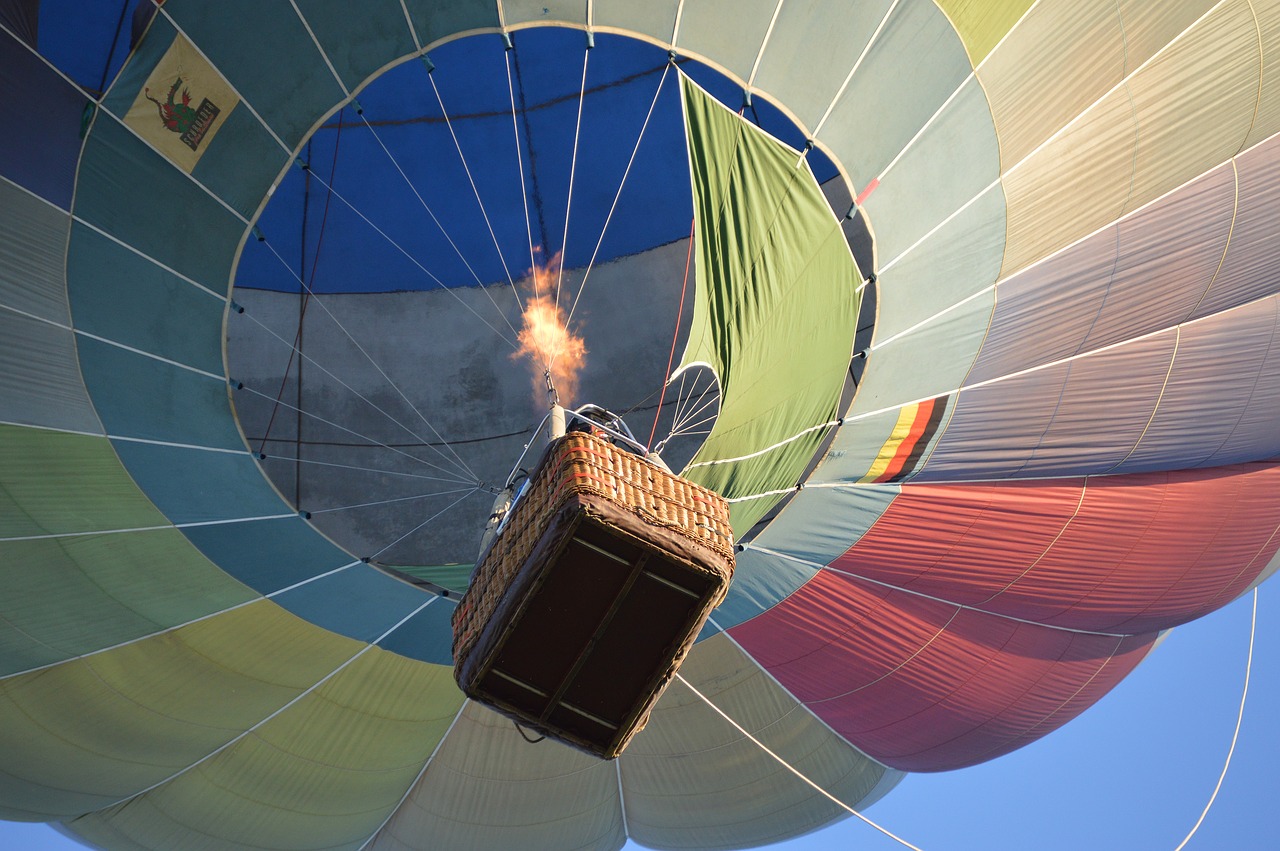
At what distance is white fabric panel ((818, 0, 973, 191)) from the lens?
457 centimetres

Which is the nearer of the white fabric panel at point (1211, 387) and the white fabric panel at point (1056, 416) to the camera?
the white fabric panel at point (1056, 416)

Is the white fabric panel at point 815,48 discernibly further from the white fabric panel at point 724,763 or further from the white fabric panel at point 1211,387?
the white fabric panel at point 724,763

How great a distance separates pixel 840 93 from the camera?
4.68 metres

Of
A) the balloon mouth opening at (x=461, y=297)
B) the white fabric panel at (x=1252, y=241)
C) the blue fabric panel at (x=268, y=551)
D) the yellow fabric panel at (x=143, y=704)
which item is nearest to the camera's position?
the white fabric panel at (x=1252, y=241)

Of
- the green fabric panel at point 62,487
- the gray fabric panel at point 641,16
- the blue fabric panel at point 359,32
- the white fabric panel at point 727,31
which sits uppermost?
the white fabric panel at point 727,31

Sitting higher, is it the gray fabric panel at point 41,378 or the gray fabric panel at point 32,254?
the gray fabric panel at point 32,254

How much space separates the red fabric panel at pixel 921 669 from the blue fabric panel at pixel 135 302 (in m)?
2.93

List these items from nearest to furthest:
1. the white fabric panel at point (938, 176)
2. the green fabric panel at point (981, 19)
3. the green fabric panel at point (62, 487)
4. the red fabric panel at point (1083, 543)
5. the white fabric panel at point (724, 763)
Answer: the green fabric panel at point (981, 19)
the white fabric panel at point (938, 176)
the green fabric panel at point (62, 487)
the red fabric panel at point (1083, 543)
the white fabric panel at point (724, 763)

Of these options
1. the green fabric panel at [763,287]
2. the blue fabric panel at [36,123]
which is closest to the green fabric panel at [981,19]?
the green fabric panel at [763,287]

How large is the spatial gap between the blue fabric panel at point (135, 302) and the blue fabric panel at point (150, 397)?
7 cm

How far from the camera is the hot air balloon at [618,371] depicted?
182 inches

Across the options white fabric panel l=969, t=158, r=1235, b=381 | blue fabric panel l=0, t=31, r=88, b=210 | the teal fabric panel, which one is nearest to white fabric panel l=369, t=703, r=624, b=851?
the teal fabric panel

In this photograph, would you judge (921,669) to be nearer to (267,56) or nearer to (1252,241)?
(1252,241)

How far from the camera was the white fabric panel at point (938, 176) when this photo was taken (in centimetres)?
466
